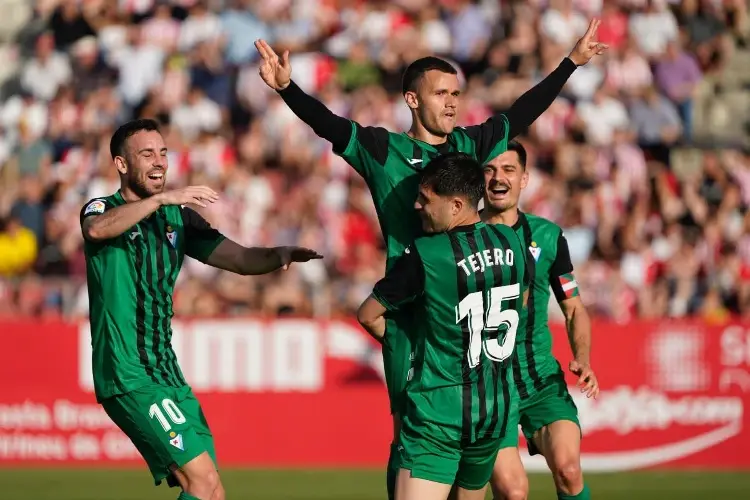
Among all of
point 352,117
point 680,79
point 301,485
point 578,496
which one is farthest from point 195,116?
point 578,496

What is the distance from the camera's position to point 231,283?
17.0 meters

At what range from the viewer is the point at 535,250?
9258mm

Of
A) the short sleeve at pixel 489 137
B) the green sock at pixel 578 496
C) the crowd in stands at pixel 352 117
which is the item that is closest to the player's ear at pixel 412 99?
the short sleeve at pixel 489 137

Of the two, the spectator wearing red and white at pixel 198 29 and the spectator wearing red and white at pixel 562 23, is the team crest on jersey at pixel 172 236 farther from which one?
the spectator wearing red and white at pixel 562 23

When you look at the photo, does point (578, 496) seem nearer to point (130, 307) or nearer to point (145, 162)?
point (130, 307)

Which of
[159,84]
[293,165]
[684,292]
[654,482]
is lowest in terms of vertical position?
[654,482]

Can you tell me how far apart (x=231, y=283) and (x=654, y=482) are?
5683 millimetres

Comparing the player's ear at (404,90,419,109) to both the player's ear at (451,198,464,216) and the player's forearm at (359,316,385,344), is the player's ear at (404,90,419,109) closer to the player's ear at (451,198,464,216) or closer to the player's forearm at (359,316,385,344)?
the player's ear at (451,198,464,216)

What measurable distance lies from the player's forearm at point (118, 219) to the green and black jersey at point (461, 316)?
55.9 inches

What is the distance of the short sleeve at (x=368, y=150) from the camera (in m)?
7.74

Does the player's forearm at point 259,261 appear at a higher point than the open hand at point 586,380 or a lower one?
higher

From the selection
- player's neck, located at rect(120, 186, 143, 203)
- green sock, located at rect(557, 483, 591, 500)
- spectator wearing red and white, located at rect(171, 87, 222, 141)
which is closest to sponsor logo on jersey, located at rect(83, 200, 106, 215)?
player's neck, located at rect(120, 186, 143, 203)

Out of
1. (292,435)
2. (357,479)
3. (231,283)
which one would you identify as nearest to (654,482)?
(357,479)

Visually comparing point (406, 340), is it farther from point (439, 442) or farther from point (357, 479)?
point (357, 479)
